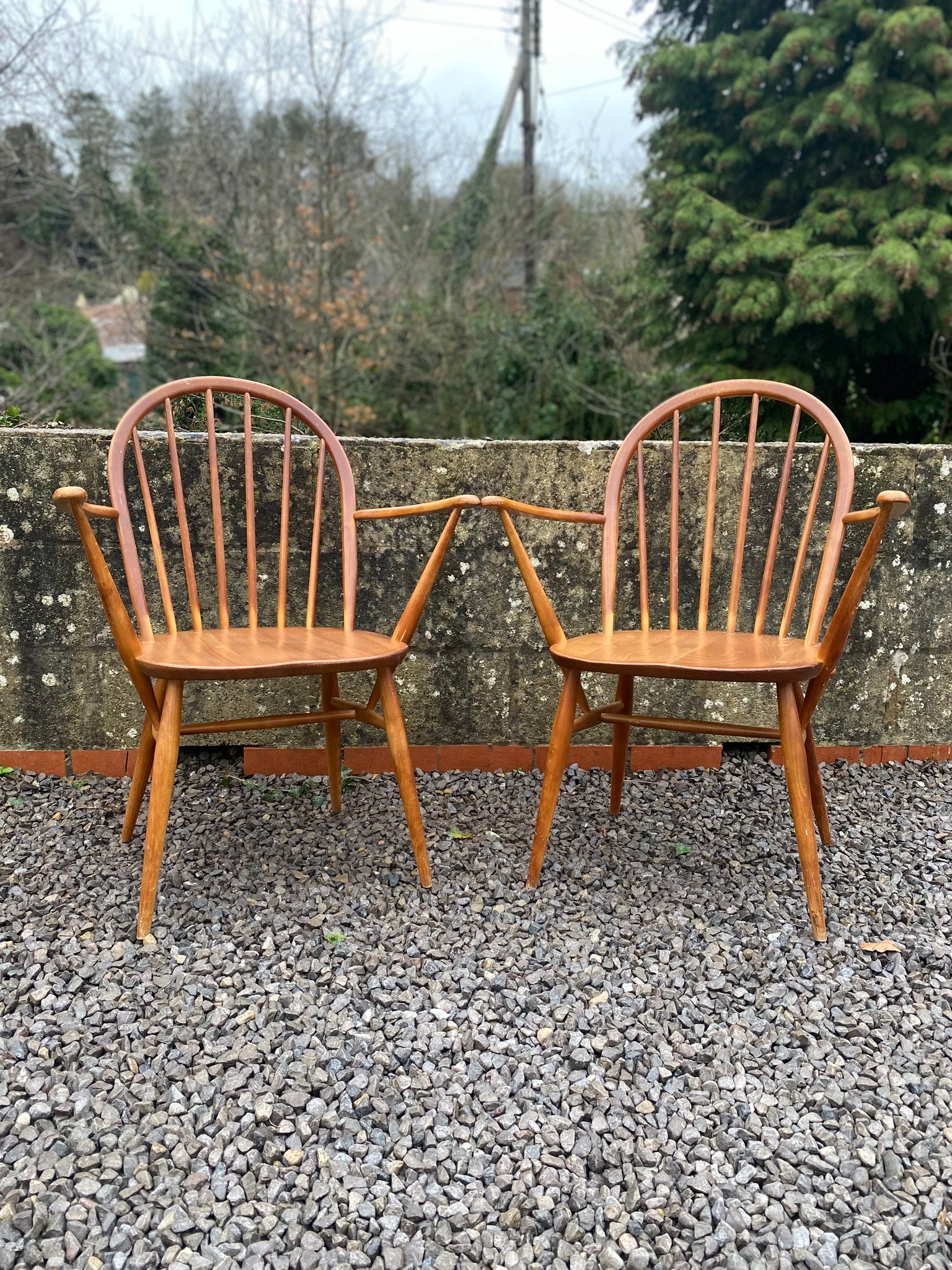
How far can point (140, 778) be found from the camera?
5.85 ft

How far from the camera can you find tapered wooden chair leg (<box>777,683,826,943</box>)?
1537mm

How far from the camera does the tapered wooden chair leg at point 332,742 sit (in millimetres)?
1891

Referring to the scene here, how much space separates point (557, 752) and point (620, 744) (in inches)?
15.0

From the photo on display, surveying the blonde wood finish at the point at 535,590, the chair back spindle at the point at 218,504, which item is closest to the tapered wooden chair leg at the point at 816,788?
the blonde wood finish at the point at 535,590

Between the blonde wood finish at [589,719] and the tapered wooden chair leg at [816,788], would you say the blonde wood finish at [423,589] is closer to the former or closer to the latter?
the blonde wood finish at [589,719]

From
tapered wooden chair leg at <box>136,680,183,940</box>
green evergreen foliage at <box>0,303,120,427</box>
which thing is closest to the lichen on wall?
tapered wooden chair leg at <box>136,680,183,940</box>

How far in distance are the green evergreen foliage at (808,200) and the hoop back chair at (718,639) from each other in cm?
305

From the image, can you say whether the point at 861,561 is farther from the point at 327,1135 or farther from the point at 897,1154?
the point at 327,1135

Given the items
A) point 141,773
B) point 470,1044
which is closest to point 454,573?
point 141,773

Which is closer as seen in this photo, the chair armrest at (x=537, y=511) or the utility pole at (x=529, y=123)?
the chair armrest at (x=537, y=511)

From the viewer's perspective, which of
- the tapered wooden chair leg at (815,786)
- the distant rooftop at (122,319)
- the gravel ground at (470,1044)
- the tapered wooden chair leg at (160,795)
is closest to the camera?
the gravel ground at (470,1044)

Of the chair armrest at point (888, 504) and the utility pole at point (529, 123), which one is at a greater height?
the utility pole at point (529, 123)

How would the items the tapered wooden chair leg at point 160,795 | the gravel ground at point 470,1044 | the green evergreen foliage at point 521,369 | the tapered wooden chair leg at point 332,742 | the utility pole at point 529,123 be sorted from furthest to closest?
1. the utility pole at point 529,123
2. the green evergreen foliage at point 521,369
3. the tapered wooden chair leg at point 332,742
4. the tapered wooden chair leg at point 160,795
5. the gravel ground at point 470,1044

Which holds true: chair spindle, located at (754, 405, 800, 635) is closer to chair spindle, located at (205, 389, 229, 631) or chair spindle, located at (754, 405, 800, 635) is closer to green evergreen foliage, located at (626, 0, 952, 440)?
chair spindle, located at (205, 389, 229, 631)
